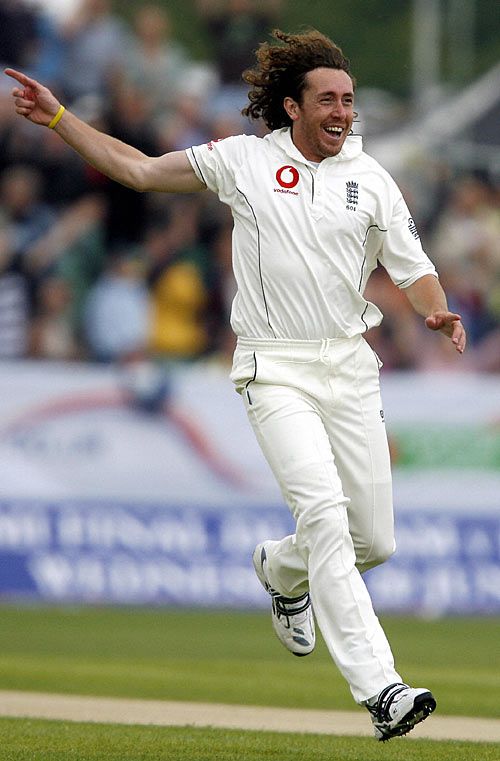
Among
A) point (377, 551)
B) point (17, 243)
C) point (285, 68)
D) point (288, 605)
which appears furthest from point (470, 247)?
point (377, 551)

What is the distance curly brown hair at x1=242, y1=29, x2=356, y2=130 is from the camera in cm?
646

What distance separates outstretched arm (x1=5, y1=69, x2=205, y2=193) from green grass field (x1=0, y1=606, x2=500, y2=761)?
2356 millimetres

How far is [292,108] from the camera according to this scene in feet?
21.2

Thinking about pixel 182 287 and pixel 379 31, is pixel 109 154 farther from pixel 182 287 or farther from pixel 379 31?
pixel 379 31

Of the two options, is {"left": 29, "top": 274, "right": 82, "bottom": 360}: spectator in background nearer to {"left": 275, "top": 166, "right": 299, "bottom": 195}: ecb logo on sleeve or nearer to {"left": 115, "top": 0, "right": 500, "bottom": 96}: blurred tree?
{"left": 115, "top": 0, "right": 500, "bottom": 96}: blurred tree

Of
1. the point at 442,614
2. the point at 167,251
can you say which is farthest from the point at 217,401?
the point at 442,614

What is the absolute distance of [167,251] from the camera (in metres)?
15.7

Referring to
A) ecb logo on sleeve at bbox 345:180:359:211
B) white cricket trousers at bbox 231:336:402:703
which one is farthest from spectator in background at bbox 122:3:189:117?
white cricket trousers at bbox 231:336:402:703

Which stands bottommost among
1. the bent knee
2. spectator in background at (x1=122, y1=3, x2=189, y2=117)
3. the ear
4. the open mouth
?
the bent knee

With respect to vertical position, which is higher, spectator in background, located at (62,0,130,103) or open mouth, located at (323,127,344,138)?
spectator in background, located at (62,0,130,103)

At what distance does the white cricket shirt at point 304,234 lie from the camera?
20.6ft

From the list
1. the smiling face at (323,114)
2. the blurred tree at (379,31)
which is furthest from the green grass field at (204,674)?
the blurred tree at (379,31)

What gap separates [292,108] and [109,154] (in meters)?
0.79

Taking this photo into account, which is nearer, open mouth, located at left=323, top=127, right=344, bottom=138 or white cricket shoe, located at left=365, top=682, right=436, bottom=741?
white cricket shoe, located at left=365, top=682, right=436, bottom=741
